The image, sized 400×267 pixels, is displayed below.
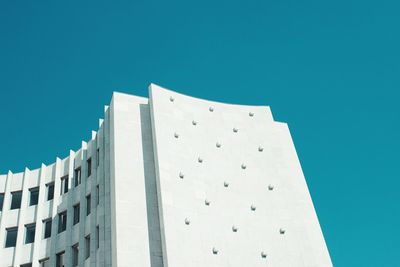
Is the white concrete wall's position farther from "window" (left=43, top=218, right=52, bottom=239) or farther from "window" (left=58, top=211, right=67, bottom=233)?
"window" (left=43, top=218, right=52, bottom=239)

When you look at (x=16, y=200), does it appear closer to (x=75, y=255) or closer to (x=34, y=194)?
(x=34, y=194)

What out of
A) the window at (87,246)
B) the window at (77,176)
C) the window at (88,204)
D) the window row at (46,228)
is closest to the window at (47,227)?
the window row at (46,228)

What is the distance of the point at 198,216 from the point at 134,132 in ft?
20.2

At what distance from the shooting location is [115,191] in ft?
81.8

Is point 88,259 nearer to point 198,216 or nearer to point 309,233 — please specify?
point 198,216

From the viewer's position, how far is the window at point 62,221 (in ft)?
96.4

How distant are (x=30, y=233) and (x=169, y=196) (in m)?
10.6

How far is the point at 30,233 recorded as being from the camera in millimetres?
30594

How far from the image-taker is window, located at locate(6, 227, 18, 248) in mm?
30330

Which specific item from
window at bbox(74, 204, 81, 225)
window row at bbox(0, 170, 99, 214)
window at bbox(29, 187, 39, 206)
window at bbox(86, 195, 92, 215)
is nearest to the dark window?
window row at bbox(0, 170, 99, 214)

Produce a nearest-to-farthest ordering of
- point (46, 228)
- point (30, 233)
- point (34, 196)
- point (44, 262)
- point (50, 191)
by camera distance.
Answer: point (44, 262)
point (46, 228)
point (30, 233)
point (50, 191)
point (34, 196)

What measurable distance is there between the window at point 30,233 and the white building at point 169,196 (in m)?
0.06

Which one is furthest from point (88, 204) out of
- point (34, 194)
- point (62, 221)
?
point (34, 194)

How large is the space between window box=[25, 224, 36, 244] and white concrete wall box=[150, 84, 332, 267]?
9.78 meters
